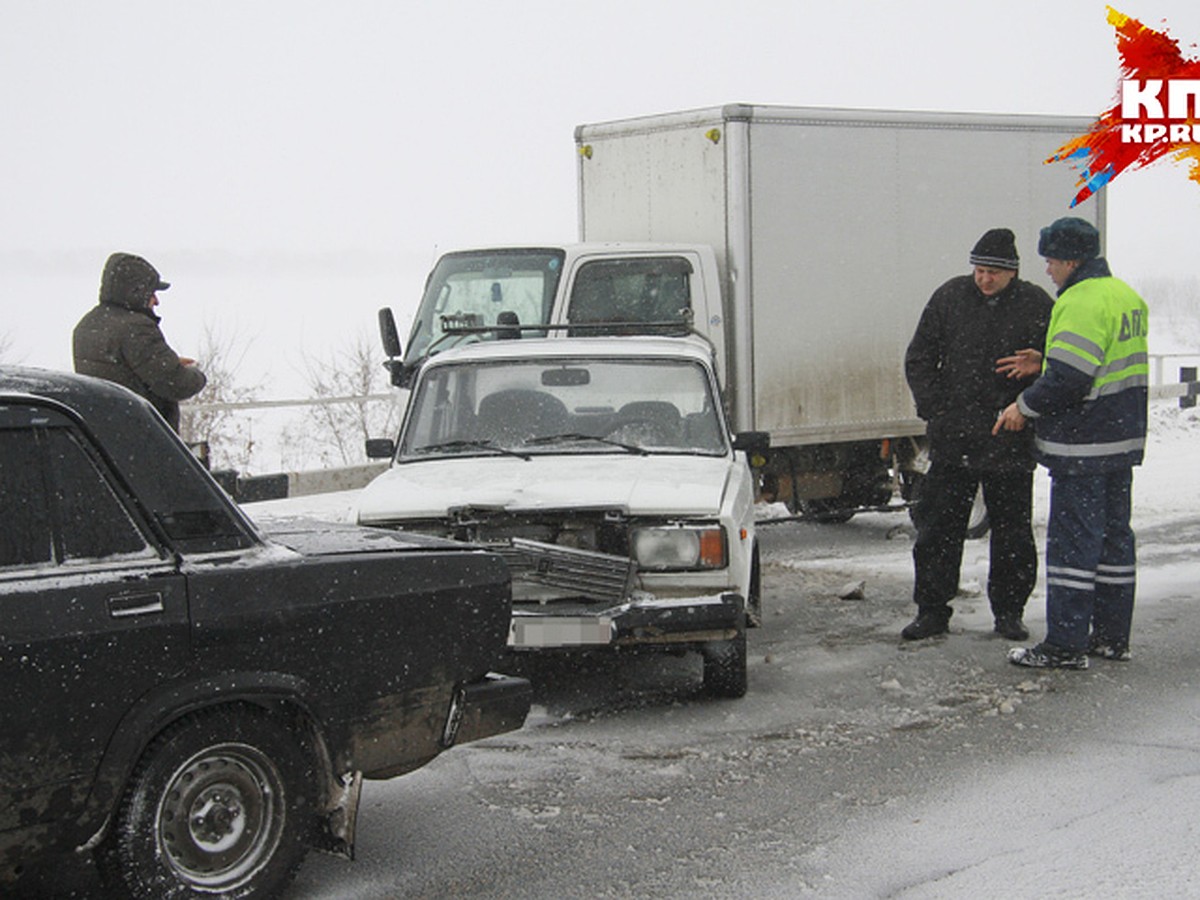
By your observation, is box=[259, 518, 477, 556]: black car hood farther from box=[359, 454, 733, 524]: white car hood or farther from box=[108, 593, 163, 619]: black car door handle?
box=[359, 454, 733, 524]: white car hood

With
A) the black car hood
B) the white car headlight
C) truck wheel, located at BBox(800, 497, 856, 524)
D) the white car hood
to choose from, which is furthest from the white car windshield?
truck wheel, located at BBox(800, 497, 856, 524)

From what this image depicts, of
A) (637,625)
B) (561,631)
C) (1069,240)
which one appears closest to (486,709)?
(561,631)

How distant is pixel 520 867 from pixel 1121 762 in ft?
8.14

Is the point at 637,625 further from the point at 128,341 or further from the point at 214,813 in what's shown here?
the point at 128,341

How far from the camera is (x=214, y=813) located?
3.96m

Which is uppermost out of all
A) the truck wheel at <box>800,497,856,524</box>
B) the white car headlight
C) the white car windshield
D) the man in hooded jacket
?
the man in hooded jacket

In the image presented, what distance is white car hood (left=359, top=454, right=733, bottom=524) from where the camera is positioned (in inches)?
247

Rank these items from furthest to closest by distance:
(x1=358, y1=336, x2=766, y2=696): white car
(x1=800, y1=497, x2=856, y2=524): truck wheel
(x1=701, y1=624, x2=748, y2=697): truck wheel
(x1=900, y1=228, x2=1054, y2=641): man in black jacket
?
1. (x1=800, y1=497, x2=856, y2=524): truck wheel
2. (x1=900, y1=228, x2=1054, y2=641): man in black jacket
3. (x1=701, y1=624, x2=748, y2=697): truck wheel
4. (x1=358, y1=336, x2=766, y2=696): white car

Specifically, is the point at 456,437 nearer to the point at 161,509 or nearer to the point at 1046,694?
the point at 1046,694

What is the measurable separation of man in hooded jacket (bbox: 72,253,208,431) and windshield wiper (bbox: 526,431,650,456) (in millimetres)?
1879

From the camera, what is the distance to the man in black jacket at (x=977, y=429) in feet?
24.6

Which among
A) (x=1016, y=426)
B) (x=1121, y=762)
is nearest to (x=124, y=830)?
(x=1121, y=762)

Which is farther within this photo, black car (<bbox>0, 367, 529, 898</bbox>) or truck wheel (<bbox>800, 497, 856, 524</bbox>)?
truck wheel (<bbox>800, 497, 856, 524</bbox>)

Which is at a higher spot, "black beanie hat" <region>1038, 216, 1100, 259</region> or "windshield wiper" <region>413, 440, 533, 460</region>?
"black beanie hat" <region>1038, 216, 1100, 259</region>
